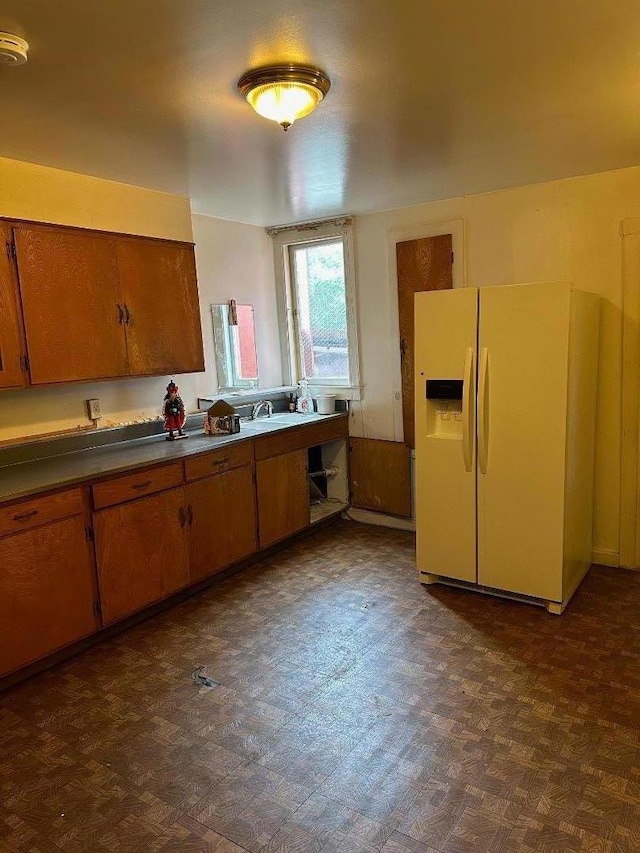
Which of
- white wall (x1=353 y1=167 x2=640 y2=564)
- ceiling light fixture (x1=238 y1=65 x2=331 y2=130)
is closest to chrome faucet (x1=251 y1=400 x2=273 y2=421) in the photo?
white wall (x1=353 y1=167 x2=640 y2=564)

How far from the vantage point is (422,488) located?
11.4 feet

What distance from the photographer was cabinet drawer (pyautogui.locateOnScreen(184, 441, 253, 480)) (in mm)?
3369

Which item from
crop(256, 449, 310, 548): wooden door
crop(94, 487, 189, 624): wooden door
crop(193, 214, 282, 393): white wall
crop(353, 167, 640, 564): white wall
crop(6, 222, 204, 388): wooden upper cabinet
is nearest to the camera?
crop(6, 222, 204, 388): wooden upper cabinet

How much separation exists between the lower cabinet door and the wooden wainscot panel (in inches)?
1.3

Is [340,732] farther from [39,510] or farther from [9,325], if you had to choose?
[9,325]

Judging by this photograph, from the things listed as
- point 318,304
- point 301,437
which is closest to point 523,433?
point 301,437

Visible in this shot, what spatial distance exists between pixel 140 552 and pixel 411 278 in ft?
8.70

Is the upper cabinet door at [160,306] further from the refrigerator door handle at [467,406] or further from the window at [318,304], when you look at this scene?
the refrigerator door handle at [467,406]

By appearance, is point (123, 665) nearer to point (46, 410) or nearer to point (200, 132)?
point (46, 410)

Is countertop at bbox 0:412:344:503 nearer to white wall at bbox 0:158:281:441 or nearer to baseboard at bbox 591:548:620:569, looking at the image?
white wall at bbox 0:158:281:441

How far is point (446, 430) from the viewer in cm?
Answer: 341

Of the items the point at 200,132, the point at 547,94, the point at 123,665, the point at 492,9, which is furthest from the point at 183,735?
the point at 547,94

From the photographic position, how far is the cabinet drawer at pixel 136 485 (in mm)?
2879

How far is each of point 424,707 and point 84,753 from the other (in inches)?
51.8
